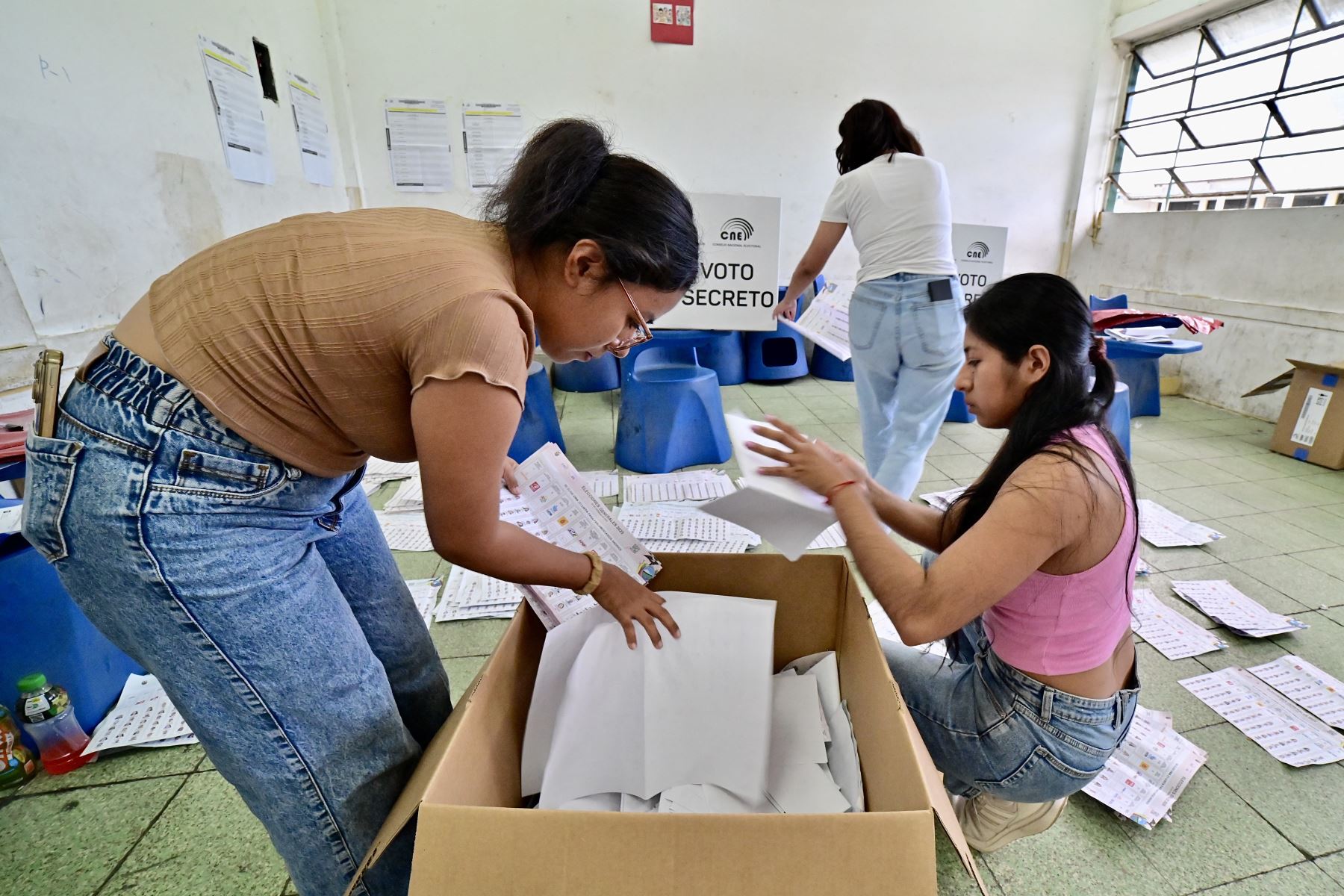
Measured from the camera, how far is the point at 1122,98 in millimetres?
4395

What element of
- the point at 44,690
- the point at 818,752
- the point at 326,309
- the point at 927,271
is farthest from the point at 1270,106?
the point at 44,690

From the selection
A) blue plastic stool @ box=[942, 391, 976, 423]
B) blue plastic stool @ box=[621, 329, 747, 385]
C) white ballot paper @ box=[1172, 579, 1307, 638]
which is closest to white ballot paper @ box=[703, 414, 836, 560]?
white ballot paper @ box=[1172, 579, 1307, 638]

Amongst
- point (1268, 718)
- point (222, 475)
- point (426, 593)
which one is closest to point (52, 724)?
Result: point (426, 593)

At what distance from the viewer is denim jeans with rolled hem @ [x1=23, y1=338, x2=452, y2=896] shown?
22.8 inches

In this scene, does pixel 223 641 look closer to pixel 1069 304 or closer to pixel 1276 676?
pixel 1069 304

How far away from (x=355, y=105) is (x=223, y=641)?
13.7 ft

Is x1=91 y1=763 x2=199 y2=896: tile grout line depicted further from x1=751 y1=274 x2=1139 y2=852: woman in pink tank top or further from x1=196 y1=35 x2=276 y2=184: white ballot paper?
x1=196 y1=35 x2=276 y2=184: white ballot paper

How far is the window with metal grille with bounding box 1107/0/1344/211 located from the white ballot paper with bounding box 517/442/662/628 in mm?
4416

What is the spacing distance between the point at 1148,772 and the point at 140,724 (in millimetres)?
2143

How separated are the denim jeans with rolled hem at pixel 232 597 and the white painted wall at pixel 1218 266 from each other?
15.3ft

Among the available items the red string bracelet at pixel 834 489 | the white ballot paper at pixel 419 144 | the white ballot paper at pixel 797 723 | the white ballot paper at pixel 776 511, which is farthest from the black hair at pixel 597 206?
the white ballot paper at pixel 419 144

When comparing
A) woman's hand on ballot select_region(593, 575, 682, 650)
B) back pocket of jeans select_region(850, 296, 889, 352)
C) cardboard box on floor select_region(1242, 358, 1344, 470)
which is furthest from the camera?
cardboard box on floor select_region(1242, 358, 1344, 470)

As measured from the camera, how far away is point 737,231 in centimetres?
373

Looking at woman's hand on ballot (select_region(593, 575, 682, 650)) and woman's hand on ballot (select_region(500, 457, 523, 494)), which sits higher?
woman's hand on ballot (select_region(500, 457, 523, 494))
